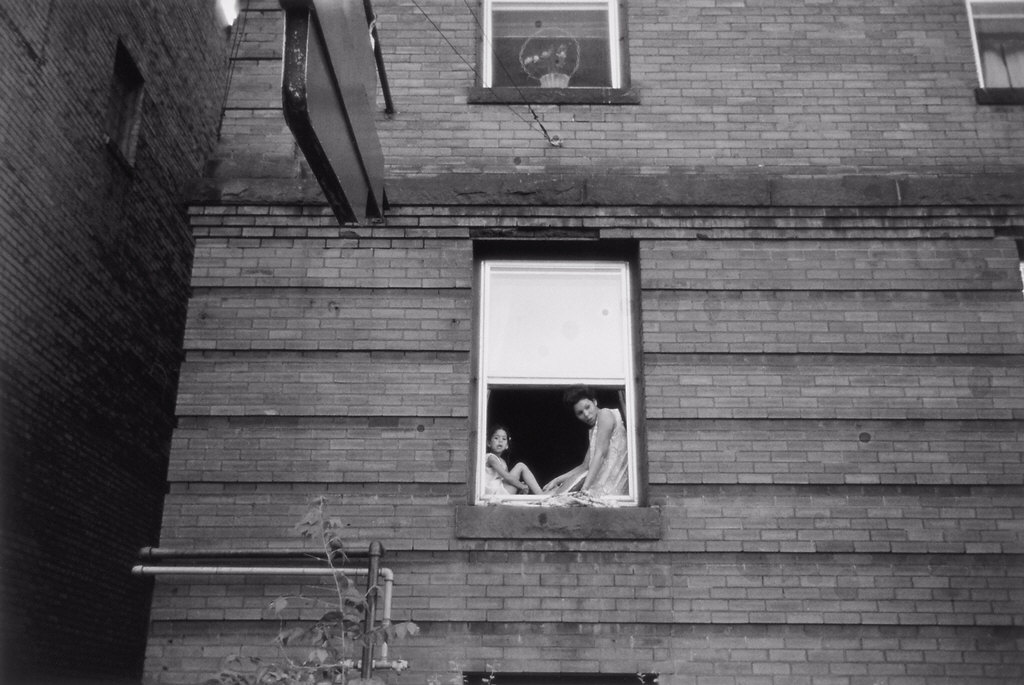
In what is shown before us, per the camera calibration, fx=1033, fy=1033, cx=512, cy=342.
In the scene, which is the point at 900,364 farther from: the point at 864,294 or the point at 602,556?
the point at 602,556

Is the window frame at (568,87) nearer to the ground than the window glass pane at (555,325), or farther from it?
farther from it

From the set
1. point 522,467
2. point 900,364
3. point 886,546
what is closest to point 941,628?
point 886,546

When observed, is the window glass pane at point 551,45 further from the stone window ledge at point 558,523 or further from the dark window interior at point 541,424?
the stone window ledge at point 558,523

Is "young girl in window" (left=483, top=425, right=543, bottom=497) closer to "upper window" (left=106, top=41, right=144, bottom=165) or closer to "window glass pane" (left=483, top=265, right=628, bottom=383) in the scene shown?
"window glass pane" (left=483, top=265, right=628, bottom=383)

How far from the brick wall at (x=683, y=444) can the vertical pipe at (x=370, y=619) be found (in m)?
0.67

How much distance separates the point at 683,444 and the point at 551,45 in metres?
3.23

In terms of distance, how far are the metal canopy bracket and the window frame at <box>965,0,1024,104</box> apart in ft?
14.1

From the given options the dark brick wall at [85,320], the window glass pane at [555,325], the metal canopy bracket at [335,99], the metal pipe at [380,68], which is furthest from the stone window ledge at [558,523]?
the dark brick wall at [85,320]

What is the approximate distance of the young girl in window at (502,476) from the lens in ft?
21.7

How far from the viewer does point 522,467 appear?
6.69m

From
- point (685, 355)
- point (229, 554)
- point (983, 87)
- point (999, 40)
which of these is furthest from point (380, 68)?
point (999, 40)

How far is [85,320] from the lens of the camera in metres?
9.71

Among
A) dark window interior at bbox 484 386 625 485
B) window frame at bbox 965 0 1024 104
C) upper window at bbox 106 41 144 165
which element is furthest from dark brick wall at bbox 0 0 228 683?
window frame at bbox 965 0 1024 104

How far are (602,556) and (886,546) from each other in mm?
1722
